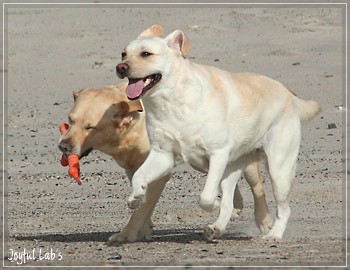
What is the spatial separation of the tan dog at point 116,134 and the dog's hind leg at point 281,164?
0.88 metres

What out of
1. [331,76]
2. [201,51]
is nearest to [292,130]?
[331,76]

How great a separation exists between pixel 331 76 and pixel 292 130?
26.8 ft

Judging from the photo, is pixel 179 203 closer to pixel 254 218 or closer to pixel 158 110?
pixel 254 218

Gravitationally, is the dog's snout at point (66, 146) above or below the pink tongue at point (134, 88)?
below

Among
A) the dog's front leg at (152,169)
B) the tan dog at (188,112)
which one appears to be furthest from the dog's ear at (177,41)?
the dog's front leg at (152,169)

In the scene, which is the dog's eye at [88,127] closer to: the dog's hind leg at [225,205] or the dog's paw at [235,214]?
the dog's hind leg at [225,205]

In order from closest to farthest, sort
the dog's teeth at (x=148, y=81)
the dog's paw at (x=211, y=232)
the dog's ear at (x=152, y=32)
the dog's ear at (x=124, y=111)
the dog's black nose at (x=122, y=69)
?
the dog's black nose at (x=122, y=69)
the dog's teeth at (x=148, y=81)
the dog's paw at (x=211, y=232)
the dog's ear at (x=152, y=32)
the dog's ear at (x=124, y=111)

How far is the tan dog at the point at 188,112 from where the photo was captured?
30.9ft

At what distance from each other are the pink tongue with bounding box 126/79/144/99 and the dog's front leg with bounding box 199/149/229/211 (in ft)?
2.54

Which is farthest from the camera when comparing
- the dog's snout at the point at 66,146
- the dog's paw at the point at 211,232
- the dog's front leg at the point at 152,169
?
the dog's snout at the point at 66,146

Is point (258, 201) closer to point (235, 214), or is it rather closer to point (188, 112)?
point (235, 214)

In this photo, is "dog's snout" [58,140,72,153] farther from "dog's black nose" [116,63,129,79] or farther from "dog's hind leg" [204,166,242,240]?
"dog's hind leg" [204,166,242,240]

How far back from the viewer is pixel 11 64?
20.1 meters

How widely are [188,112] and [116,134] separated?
115cm
